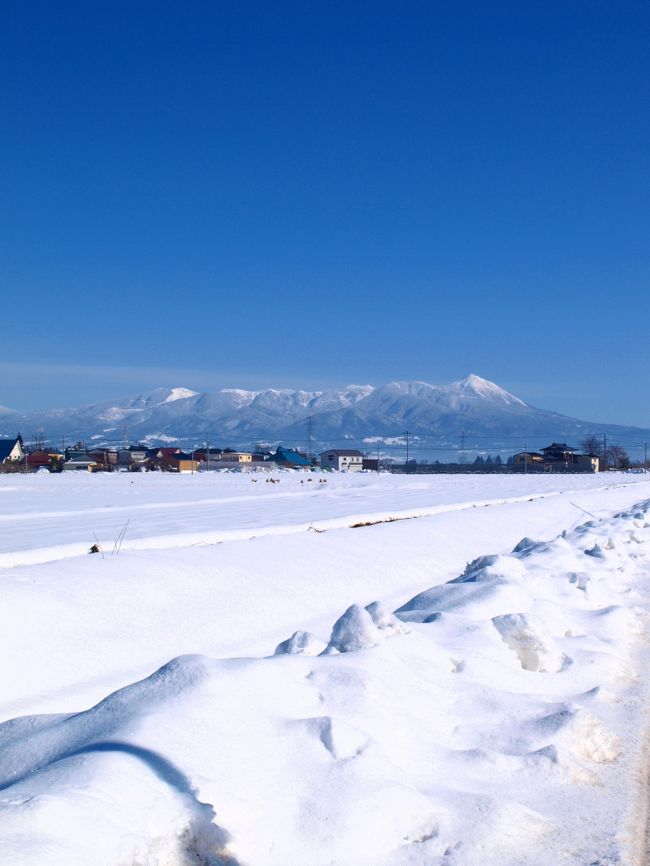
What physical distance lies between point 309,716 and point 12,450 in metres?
83.9

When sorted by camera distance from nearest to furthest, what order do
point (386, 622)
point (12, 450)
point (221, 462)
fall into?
point (386, 622), point (12, 450), point (221, 462)

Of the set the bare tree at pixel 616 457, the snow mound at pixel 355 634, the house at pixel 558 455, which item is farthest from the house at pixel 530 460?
the snow mound at pixel 355 634

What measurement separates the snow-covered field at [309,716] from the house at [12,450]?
241 feet

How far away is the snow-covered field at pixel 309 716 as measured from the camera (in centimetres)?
297

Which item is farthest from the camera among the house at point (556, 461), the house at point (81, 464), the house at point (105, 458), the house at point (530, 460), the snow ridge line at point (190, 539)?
Result: the house at point (530, 460)

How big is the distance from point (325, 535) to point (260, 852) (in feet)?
28.6

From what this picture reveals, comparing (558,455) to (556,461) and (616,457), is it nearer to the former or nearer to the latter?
(556,461)

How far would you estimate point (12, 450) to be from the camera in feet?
271

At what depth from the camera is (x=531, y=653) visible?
5.67 meters

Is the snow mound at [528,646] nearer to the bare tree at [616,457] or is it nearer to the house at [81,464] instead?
the house at [81,464]

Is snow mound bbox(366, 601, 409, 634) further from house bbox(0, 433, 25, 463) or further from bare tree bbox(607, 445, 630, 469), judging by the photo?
bare tree bbox(607, 445, 630, 469)

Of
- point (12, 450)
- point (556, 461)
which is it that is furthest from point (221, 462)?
point (556, 461)

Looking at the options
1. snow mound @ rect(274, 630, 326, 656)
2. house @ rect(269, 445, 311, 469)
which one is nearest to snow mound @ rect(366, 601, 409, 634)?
snow mound @ rect(274, 630, 326, 656)

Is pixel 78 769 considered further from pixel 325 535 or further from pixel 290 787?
pixel 325 535
